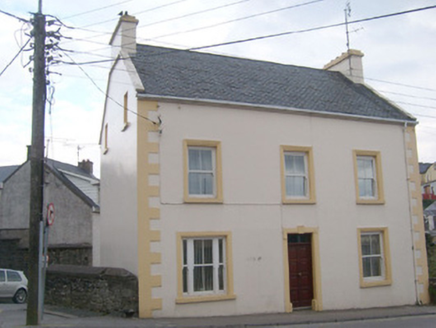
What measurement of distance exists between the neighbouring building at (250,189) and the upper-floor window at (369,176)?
0.16ft

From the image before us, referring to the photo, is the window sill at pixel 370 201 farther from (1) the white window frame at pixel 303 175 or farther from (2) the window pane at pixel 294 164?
(2) the window pane at pixel 294 164

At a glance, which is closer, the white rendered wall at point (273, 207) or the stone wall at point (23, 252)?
the white rendered wall at point (273, 207)

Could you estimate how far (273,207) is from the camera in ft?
55.5

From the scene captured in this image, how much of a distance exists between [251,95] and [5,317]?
10064mm

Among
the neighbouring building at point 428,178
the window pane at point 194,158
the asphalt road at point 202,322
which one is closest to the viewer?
the asphalt road at point 202,322

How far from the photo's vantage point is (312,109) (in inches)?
714

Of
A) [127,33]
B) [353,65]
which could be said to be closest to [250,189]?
[127,33]

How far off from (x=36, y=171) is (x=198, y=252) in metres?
5.26

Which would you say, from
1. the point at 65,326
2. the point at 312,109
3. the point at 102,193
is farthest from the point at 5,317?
the point at 312,109

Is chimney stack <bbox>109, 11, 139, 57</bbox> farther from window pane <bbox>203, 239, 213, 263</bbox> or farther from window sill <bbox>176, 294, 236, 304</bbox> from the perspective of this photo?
window sill <bbox>176, 294, 236, 304</bbox>

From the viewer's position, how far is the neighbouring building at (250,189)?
15469 millimetres

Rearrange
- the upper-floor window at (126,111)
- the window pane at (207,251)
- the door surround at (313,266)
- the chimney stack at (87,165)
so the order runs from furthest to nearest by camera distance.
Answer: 1. the chimney stack at (87,165)
2. the upper-floor window at (126,111)
3. the door surround at (313,266)
4. the window pane at (207,251)

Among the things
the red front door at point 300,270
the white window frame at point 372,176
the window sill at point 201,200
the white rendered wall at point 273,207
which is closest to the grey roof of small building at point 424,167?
the white rendered wall at point 273,207

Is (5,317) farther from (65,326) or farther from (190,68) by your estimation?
(190,68)
